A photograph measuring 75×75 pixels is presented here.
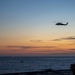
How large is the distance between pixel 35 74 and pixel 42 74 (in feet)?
4.26

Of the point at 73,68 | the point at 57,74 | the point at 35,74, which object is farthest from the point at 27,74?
the point at 73,68

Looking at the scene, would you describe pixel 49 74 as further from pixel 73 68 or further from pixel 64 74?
pixel 73 68

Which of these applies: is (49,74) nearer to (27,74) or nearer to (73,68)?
(27,74)

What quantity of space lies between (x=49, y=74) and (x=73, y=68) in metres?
22.5

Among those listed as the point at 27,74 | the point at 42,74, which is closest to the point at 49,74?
the point at 42,74

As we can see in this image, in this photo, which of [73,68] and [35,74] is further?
[35,74]

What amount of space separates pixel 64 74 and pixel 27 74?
277 inches

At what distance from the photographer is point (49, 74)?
149 ft

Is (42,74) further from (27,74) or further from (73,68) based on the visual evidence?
(73,68)

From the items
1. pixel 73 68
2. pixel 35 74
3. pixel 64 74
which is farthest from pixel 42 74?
pixel 73 68

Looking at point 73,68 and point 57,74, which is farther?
point 57,74

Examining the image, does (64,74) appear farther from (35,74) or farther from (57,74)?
(35,74)

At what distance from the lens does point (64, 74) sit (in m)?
45.8

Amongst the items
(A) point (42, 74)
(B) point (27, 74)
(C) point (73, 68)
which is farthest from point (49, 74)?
(C) point (73, 68)
